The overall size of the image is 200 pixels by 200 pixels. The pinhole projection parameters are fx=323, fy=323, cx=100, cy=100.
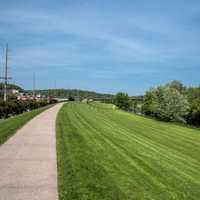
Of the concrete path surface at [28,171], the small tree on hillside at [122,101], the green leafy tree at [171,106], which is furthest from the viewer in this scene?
the small tree on hillside at [122,101]

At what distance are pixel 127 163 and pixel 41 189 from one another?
15.2 ft

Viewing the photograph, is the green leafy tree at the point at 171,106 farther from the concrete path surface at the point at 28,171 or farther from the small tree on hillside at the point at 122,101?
the small tree on hillside at the point at 122,101

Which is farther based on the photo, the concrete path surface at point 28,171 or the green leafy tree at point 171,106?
the green leafy tree at point 171,106

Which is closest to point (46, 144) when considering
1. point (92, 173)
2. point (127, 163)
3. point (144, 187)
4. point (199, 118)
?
point (127, 163)

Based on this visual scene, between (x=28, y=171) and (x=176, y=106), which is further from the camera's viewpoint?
(x=176, y=106)

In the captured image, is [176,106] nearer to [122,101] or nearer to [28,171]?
[28,171]

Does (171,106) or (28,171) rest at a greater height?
(171,106)

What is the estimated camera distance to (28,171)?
864 cm

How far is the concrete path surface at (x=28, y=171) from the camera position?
675 cm

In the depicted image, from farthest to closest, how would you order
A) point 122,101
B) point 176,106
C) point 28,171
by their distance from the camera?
point 122,101 < point 176,106 < point 28,171

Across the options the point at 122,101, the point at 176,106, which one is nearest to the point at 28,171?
the point at 176,106

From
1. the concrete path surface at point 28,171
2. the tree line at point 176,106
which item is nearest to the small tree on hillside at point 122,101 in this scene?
the tree line at point 176,106

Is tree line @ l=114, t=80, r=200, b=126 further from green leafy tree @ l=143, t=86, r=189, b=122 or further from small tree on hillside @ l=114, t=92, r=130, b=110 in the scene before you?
small tree on hillside @ l=114, t=92, r=130, b=110

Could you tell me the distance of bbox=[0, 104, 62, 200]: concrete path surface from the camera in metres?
6.75
